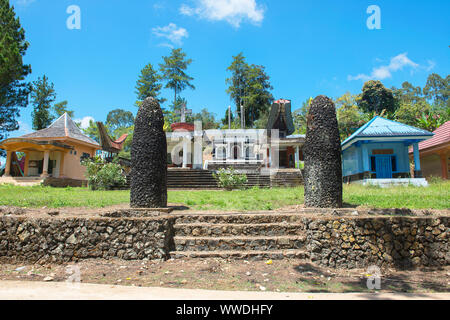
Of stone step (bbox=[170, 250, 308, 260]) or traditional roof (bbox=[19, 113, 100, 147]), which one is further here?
traditional roof (bbox=[19, 113, 100, 147])

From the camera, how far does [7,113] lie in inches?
925

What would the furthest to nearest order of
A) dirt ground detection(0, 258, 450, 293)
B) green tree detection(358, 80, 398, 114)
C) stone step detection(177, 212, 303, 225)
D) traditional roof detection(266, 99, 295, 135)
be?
green tree detection(358, 80, 398, 114), traditional roof detection(266, 99, 295, 135), stone step detection(177, 212, 303, 225), dirt ground detection(0, 258, 450, 293)

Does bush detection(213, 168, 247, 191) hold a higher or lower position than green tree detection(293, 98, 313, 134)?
lower

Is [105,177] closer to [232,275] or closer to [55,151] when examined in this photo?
[55,151]

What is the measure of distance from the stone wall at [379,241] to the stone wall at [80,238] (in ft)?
9.64

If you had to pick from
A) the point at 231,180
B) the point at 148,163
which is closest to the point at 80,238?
the point at 148,163

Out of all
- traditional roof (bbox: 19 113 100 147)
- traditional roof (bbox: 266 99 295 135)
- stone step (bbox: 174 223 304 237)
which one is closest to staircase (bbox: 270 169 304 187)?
traditional roof (bbox: 266 99 295 135)

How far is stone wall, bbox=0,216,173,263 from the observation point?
5.25 m

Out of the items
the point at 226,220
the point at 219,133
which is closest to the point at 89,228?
the point at 226,220

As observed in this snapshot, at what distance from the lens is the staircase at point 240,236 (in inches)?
208

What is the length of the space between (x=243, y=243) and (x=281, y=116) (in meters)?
16.0
